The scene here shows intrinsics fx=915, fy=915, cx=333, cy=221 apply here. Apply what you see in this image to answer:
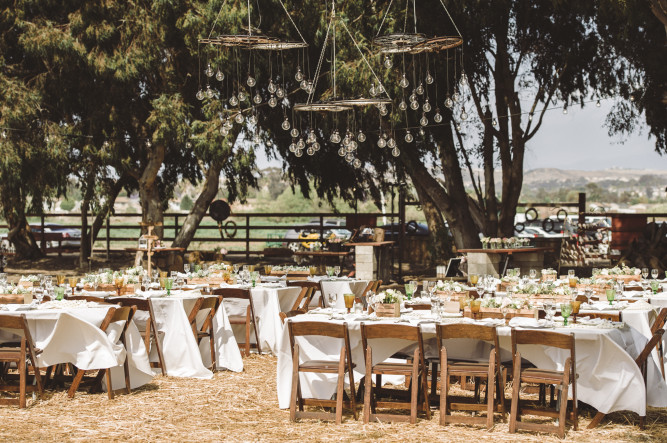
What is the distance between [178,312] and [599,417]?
429 centimetres

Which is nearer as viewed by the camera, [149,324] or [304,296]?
[149,324]

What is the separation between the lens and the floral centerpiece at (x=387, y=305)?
7434 mm

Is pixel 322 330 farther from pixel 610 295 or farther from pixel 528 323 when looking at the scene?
pixel 610 295

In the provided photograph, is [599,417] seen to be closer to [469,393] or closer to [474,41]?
[469,393]

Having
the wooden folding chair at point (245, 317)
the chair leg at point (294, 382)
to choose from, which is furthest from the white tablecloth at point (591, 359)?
the wooden folding chair at point (245, 317)

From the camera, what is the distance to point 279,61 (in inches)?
781

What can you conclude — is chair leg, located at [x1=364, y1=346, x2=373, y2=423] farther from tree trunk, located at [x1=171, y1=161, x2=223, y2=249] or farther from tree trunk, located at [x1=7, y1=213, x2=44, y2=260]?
tree trunk, located at [x1=7, y1=213, x2=44, y2=260]

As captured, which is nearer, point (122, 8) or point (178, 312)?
point (178, 312)

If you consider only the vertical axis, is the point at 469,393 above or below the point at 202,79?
below

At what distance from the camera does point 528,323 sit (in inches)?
272

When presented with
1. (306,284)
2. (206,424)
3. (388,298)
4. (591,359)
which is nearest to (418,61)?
(306,284)

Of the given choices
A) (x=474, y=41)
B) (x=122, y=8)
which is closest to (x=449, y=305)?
(x=474, y=41)

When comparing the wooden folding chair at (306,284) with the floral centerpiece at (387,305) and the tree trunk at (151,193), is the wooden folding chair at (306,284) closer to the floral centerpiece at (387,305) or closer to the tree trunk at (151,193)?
the floral centerpiece at (387,305)

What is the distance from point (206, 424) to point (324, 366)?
1024mm
